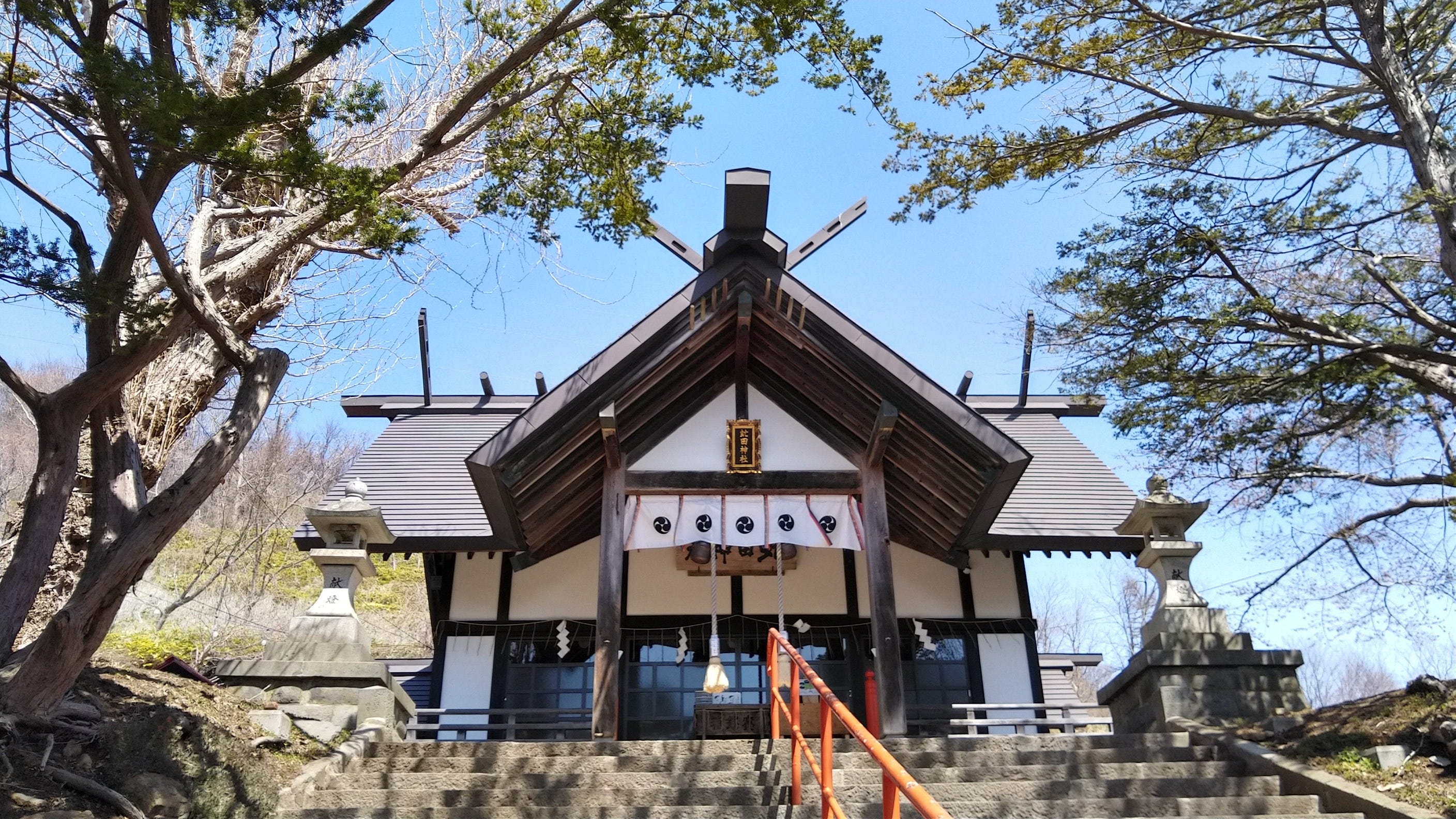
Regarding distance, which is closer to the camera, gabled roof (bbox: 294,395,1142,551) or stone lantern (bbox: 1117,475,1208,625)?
stone lantern (bbox: 1117,475,1208,625)

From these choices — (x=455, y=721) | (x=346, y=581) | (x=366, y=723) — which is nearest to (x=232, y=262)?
(x=346, y=581)

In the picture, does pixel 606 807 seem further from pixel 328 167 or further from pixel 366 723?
pixel 328 167

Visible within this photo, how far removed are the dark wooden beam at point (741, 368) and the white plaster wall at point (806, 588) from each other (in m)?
1.95

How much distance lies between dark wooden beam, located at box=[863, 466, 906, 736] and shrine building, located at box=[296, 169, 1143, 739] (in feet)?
0.07

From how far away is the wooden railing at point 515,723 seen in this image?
956 centimetres

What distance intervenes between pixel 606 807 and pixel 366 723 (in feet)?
9.17

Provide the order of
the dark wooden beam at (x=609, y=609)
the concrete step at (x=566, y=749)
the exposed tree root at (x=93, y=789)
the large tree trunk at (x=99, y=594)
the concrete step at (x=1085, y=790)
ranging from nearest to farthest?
the exposed tree root at (x=93, y=789) → the large tree trunk at (x=99, y=594) → the concrete step at (x=1085, y=790) → the concrete step at (x=566, y=749) → the dark wooden beam at (x=609, y=609)

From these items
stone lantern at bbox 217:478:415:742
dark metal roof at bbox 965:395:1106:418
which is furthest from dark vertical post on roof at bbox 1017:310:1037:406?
stone lantern at bbox 217:478:415:742

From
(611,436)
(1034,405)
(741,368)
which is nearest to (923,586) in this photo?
(741,368)

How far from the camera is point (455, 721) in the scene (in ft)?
33.4

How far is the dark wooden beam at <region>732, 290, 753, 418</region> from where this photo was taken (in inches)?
367

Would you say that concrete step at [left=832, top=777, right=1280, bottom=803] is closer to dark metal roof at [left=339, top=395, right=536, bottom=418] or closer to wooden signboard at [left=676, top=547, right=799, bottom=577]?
wooden signboard at [left=676, top=547, right=799, bottom=577]

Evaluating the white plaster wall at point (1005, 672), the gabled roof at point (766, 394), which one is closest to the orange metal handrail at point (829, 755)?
the gabled roof at point (766, 394)

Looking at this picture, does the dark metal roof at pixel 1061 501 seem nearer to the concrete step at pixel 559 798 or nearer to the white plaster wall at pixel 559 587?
the white plaster wall at pixel 559 587
